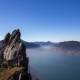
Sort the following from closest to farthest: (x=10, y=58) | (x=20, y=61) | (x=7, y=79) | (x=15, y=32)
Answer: (x=7, y=79) < (x=20, y=61) < (x=10, y=58) < (x=15, y=32)

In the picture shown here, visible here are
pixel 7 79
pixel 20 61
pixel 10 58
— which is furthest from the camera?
pixel 10 58

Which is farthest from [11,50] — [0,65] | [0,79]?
[0,79]

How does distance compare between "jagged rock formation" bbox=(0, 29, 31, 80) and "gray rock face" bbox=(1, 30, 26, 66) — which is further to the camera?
"gray rock face" bbox=(1, 30, 26, 66)

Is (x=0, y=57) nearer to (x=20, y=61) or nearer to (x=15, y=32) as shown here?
(x=15, y=32)

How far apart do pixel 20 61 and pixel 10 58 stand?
15692 millimetres

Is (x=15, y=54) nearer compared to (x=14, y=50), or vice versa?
(x=15, y=54)

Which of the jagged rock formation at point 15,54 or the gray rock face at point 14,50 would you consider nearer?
the jagged rock formation at point 15,54

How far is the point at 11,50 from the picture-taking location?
155250mm

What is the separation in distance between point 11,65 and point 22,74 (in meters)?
34.8

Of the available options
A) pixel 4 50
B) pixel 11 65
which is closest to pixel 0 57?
pixel 4 50

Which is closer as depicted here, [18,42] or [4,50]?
[18,42]

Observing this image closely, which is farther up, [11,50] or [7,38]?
[7,38]

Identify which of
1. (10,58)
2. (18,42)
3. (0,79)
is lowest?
(0,79)

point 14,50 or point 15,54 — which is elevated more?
point 14,50
